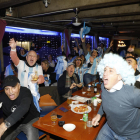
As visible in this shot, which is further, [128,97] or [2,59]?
[2,59]

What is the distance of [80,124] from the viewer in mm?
1994

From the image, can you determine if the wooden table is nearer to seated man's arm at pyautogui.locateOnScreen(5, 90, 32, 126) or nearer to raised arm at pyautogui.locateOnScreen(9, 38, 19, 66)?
→ seated man's arm at pyautogui.locateOnScreen(5, 90, 32, 126)

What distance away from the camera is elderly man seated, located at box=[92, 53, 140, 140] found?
5.50ft

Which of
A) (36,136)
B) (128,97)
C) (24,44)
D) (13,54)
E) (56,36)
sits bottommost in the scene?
(36,136)

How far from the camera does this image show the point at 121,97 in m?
1.68

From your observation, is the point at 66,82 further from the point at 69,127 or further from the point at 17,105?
the point at 69,127

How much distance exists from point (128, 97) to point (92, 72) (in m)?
3.55

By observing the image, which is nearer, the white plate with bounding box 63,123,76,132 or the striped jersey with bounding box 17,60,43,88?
the white plate with bounding box 63,123,76,132

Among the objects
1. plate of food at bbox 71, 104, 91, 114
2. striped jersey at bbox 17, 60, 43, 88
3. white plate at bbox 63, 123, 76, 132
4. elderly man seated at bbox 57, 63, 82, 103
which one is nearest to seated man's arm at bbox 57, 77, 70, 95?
elderly man seated at bbox 57, 63, 82, 103

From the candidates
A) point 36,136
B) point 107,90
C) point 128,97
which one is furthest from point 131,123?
point 36,136

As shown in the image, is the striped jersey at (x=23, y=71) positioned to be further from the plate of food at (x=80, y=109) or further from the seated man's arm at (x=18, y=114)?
the plate of food at (x=80, y=109)

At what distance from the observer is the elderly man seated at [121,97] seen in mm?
1677

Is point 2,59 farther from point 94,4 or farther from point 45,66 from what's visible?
point 94,4

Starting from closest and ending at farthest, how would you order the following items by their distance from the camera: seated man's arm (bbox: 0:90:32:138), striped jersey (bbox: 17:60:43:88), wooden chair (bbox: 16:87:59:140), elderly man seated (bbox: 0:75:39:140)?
seated man's arm (bbox: 0:90:32:138) → elderly man seated (bbox: 0:75:39:140) → striped jersey (bbox: 17:60:43:88) → wooden chair (bbox: 16:87:59:140)
